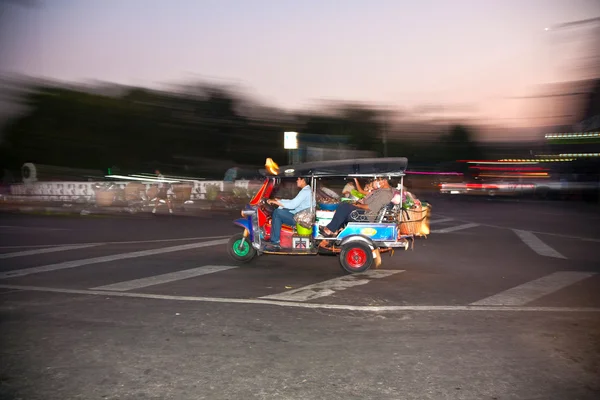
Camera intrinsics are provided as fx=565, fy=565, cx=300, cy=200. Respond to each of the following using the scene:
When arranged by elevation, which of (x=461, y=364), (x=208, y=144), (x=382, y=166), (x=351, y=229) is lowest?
(x=461, y=364)

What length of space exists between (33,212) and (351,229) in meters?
20.1

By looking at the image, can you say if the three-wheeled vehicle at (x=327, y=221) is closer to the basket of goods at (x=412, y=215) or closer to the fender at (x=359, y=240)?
the fender at (x=359, y=240)

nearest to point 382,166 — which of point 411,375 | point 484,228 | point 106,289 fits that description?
point 106,289

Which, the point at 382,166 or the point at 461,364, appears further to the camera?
the point at 382,166

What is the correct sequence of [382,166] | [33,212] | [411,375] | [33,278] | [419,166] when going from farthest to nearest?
[419,166] → [33,212] → [382,166] → [33,278] → [411,375]

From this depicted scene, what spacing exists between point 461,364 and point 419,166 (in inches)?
3064

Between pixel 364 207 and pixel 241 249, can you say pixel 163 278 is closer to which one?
pixel 241 249

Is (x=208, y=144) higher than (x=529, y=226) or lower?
higher

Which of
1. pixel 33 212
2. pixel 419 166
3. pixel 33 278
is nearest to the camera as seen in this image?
pixel 33 278

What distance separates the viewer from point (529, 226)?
65.2 feet

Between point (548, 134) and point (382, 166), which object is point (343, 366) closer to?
point (382, 166)

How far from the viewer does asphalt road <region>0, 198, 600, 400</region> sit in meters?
4.59

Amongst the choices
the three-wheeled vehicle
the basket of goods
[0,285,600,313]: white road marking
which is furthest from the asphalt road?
the basket of goods

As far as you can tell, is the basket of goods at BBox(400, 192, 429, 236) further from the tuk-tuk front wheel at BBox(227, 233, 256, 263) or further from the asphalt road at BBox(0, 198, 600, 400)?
the tuk-tuk front wheel at BBox(227, 233, 256, 263)
